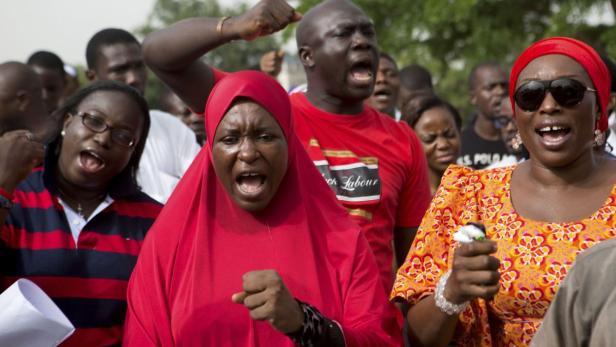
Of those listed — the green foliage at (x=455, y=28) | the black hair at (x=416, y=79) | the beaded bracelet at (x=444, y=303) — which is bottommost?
the beaded bracelet at (x=444, y=303)

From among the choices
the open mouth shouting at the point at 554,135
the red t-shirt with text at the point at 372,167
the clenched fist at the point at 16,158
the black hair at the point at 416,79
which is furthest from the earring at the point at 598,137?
the black hair at the point at 416,79

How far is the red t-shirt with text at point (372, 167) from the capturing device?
16.0ft

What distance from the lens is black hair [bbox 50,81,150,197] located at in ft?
14.8

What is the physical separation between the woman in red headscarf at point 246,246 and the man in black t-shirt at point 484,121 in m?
4.89

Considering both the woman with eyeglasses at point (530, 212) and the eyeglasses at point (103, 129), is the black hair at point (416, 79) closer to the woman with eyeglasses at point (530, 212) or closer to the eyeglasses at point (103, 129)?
the eyeglasses at point (103, 129)

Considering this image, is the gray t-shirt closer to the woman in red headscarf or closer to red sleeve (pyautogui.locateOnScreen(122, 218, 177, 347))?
the woman in red headscarf

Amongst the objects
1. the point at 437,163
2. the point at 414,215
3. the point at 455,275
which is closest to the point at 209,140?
the point at 455,275

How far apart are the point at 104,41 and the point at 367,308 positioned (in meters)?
4.69

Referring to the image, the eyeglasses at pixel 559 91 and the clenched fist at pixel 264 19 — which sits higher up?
the clenched fist at pixel 264 19

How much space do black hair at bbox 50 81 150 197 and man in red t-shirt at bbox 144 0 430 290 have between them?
0.18 m

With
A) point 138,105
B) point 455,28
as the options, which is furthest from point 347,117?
point 455,28

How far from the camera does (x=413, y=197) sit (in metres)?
5.16

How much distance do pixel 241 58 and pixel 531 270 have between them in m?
56.0

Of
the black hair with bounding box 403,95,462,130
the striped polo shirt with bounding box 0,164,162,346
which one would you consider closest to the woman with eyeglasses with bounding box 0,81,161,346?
the striped polo shirt with bounding box 0,164,162,346
